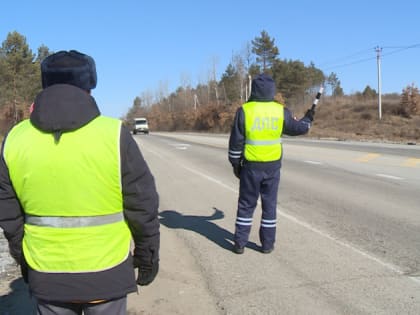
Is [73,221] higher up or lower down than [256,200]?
higher up

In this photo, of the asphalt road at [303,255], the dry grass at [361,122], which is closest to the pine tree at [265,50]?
the dry grass at [361,122]

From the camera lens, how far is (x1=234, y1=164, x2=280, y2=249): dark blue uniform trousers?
5.86 m

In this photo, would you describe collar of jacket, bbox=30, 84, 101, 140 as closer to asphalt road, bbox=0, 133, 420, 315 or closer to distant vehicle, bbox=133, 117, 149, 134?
asphalt road, bbox=0, 133, 420, 315

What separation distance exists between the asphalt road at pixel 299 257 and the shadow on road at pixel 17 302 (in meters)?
0.03

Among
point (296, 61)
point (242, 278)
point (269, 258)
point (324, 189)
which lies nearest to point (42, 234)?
point (242, 278)

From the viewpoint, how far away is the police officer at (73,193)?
2.27 metres

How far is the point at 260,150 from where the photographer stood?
19.1 ft

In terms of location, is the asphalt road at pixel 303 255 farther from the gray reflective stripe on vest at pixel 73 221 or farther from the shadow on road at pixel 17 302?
the gray reflective stripe on vest at pixel 73 221

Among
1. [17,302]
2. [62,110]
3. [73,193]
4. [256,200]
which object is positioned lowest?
[17,302]

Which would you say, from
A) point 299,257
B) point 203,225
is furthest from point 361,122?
point 299,257

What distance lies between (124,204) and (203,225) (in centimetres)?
543

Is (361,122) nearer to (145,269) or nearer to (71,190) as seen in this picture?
(145,269)

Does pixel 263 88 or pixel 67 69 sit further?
pixel 263 88

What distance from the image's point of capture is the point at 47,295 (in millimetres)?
2332
